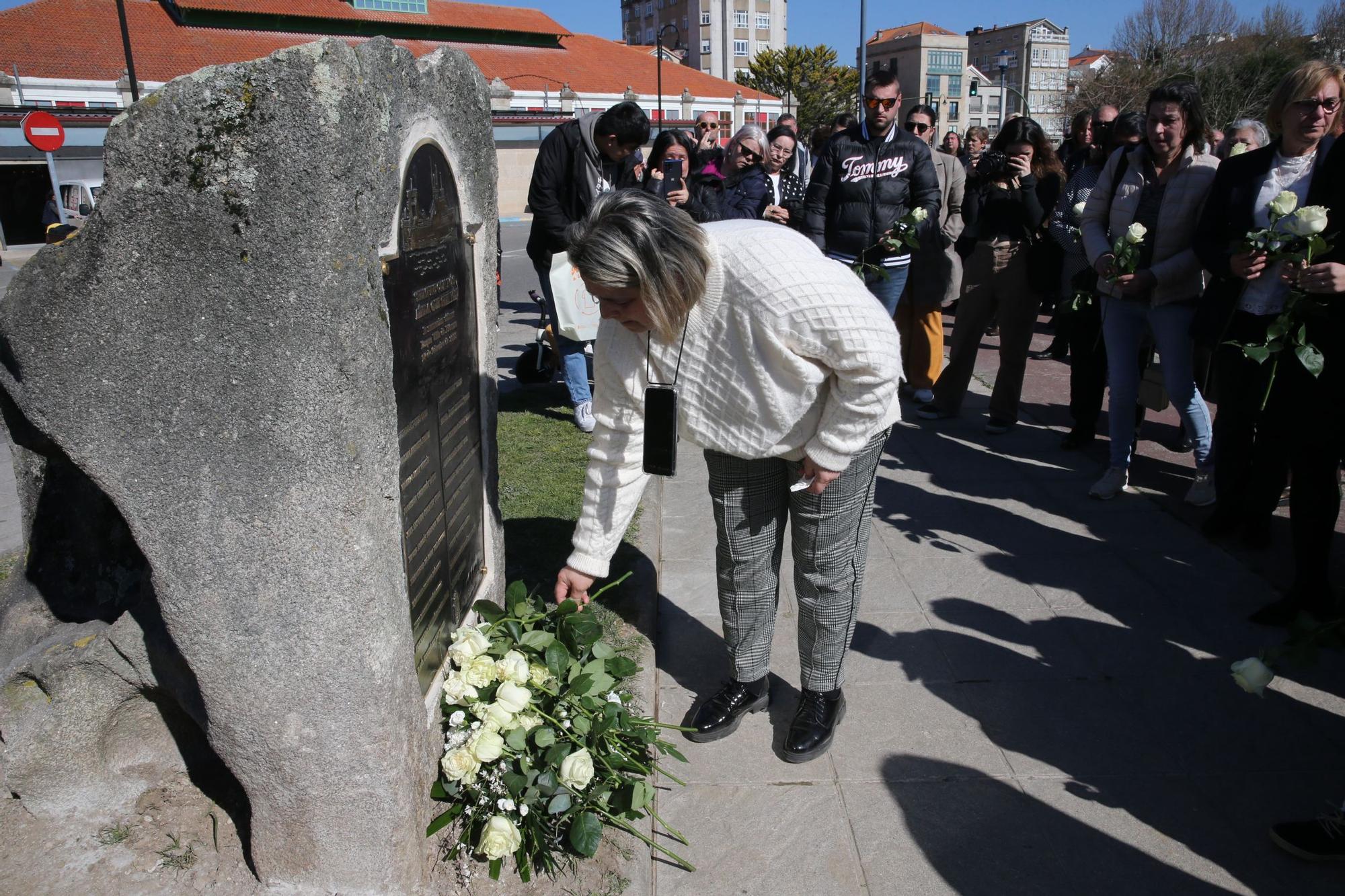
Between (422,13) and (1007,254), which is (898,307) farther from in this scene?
(422,13)

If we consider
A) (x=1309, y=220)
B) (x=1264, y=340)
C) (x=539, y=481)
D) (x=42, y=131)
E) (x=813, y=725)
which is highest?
(x=42, y=131)

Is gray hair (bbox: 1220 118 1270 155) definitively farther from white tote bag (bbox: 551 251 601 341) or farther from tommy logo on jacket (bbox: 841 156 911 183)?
white tote bag (bbox: 551 251 601 341)

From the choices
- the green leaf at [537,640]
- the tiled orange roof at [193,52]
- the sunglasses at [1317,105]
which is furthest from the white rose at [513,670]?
the tiled orange roof at [193,52]

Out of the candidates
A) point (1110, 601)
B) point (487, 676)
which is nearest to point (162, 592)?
point (487, 676)

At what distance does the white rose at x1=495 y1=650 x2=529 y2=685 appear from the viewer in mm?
2605

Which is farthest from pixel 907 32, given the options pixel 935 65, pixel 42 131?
pixel 42 131

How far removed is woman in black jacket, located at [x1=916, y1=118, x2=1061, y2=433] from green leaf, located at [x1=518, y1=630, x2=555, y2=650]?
4176mm

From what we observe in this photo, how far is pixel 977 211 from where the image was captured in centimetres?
629

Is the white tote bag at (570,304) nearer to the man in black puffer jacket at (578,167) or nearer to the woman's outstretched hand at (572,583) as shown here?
the man in black puffer jacket at (578,167)

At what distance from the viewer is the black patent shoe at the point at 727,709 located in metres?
2.98

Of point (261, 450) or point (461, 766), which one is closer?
point (261, 450)

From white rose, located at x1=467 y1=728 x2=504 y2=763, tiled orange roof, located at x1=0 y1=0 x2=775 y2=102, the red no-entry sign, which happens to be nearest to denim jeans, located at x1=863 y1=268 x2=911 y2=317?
white rose, located at x1=467 y1=728 x2=504 y2=763

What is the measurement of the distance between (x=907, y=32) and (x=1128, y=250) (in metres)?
88.9

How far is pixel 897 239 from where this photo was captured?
5754 millimetres
